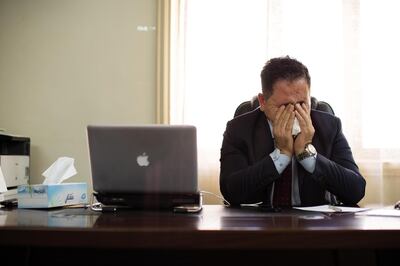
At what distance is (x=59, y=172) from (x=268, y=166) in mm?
679

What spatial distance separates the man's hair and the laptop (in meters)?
0.46

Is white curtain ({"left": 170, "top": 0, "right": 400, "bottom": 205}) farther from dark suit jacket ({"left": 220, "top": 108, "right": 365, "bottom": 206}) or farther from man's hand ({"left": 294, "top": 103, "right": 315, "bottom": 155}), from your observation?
man's hand ({"left": 294, "top": 103, "right": 315, "bottom": 155})

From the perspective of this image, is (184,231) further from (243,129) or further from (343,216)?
(243,129)

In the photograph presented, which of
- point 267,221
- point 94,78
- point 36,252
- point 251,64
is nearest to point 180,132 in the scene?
point 267,221

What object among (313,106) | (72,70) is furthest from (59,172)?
(72,70)

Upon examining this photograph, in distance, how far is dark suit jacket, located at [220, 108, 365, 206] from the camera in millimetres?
1285

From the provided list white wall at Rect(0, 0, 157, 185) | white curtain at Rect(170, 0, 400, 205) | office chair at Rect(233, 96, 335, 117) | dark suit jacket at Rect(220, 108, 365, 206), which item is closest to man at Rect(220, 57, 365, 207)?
dark suit jacket at Rect(220, 108, 365, 206)

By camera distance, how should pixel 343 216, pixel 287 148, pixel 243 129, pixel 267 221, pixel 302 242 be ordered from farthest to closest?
1. pixel 243 129
2. pixel 287 148
3. pixel 343 216
4. pixel 267 221
5. pixel 302 242

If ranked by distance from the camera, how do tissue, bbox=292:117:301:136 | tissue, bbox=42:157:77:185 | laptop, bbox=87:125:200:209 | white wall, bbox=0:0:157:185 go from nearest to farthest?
laptop, bbox=87:125:200:209 → tissue, bbox=42:157:77:185 → tissue, bbox=292:117:301:136 → white wall, bbox=0:0:157:185

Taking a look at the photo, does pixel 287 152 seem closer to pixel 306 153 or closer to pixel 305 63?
pixel 306 153

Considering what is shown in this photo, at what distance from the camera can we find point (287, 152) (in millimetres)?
1324

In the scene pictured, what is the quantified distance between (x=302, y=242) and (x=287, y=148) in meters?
0.63

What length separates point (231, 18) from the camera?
2.60 metres

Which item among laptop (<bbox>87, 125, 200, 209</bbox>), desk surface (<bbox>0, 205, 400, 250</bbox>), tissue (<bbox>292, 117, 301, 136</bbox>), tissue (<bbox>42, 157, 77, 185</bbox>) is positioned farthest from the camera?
tissue (<bbox>292, 117, 301, 136</bbox>)
